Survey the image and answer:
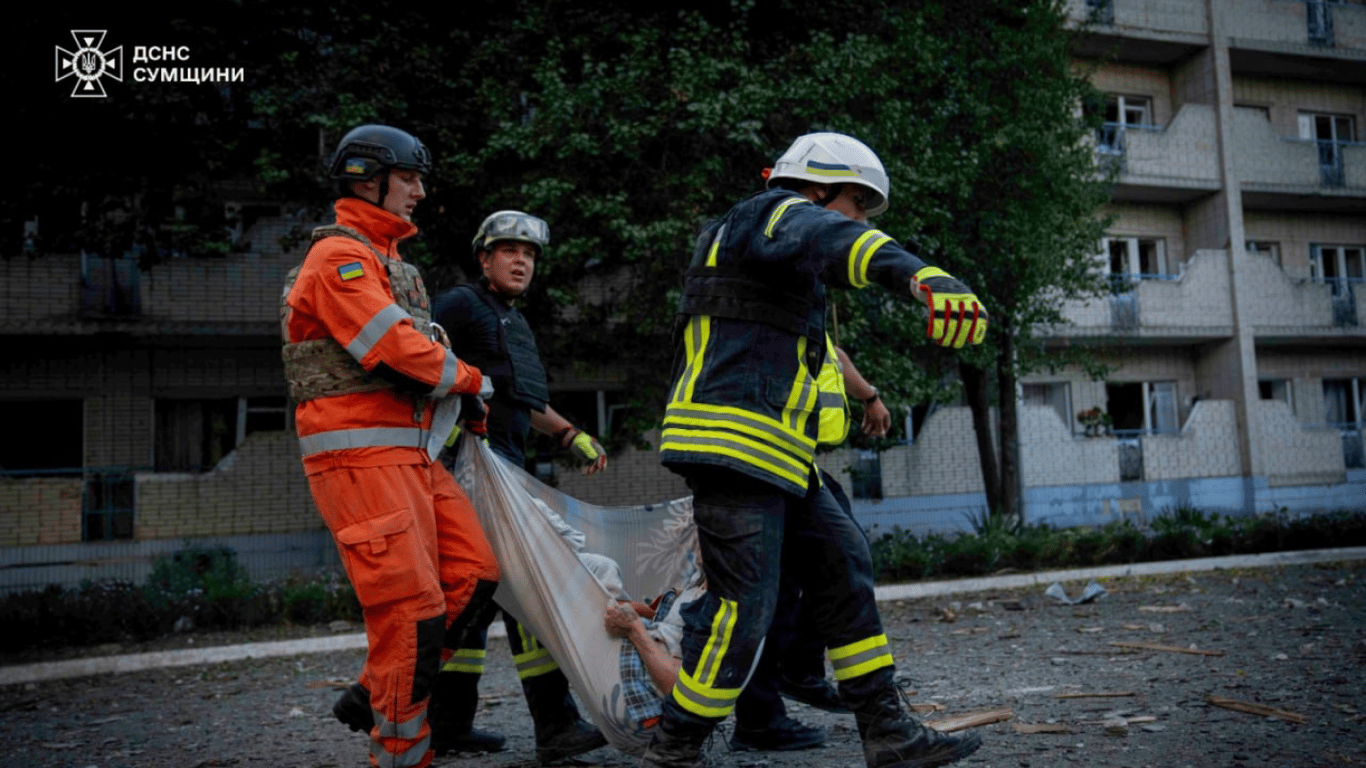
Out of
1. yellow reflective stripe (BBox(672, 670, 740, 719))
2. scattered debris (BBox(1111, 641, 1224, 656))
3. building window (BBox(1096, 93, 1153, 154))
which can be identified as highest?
building window (BBox(1096, 93, 1153, 154))

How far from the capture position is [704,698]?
2850 millimetres

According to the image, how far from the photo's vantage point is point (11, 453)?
1527 centimetres

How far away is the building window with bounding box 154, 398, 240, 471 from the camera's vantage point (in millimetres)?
15766

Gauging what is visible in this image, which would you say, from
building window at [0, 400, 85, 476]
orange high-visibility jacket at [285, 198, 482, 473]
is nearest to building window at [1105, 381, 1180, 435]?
building window at [0, 400, 85, 476]

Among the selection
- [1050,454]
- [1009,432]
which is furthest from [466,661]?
[1050,454]

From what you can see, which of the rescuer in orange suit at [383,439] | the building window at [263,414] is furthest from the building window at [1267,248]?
the rescuer in orange suit at [383,439]

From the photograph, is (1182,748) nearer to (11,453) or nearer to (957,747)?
(957,747)

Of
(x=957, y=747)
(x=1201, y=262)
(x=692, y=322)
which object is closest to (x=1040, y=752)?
(x=957, y=747)

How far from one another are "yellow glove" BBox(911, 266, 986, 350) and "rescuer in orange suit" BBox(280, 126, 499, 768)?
1598 mm

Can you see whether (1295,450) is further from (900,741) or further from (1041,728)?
(900,741)

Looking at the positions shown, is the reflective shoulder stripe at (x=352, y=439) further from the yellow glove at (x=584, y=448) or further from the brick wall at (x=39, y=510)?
the brick wall at (x=39, y=510)

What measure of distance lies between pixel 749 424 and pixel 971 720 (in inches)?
72.9

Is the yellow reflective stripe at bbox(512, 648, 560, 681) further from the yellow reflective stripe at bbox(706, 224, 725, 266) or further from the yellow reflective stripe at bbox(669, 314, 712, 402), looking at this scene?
the yellow reflective stripe at bbox(706, 224, 725, 266)

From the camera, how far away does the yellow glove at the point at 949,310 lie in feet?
7.34
